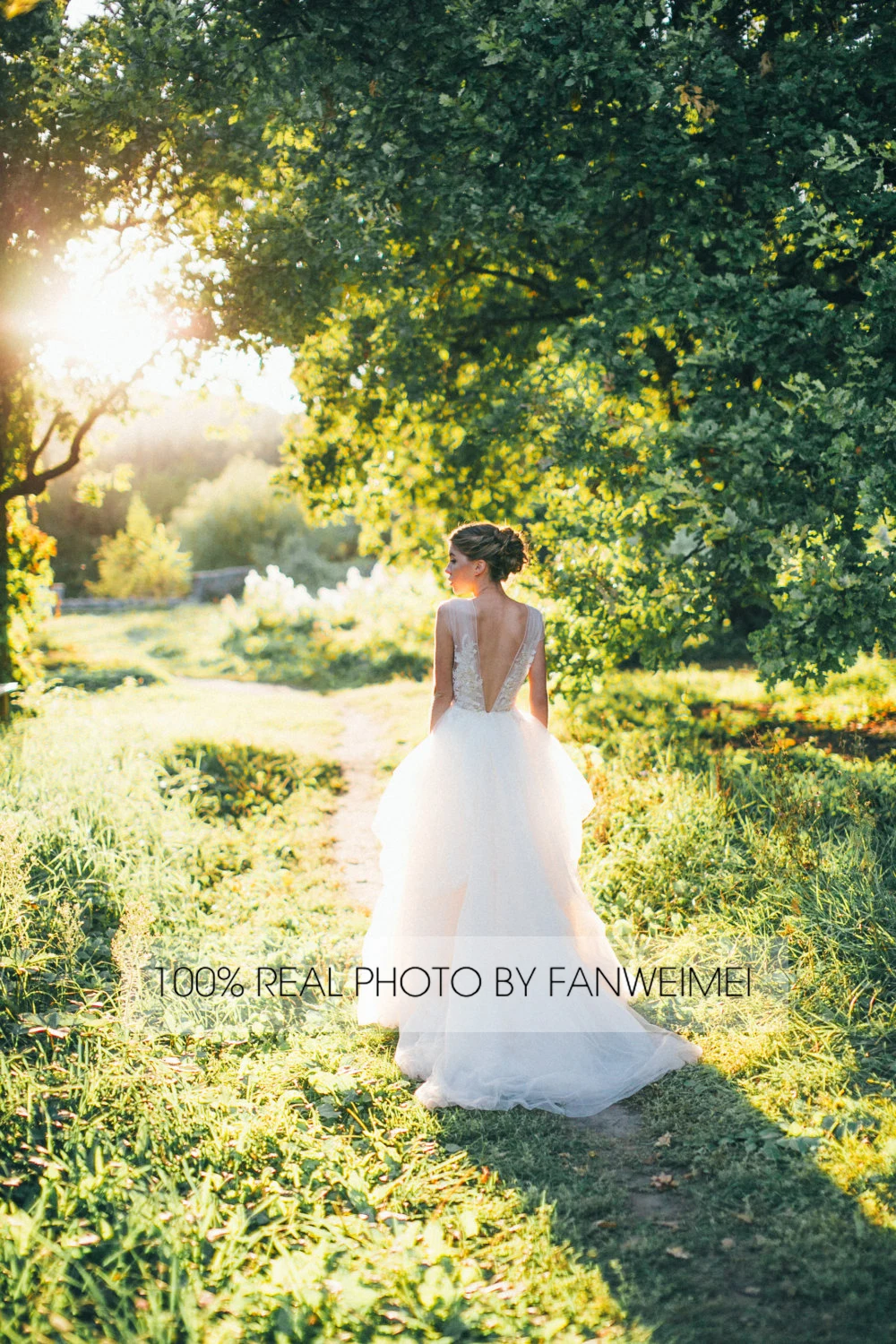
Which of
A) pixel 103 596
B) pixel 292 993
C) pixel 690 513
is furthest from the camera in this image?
pixel 103 596

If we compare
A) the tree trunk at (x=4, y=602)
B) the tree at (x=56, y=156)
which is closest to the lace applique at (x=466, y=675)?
the tree at (x=56, y=156)

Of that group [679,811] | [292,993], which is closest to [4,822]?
[292,993]

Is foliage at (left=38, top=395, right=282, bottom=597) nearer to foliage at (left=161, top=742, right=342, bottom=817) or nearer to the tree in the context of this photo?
foliage at (left=161, top=742, right=342, bottom=817)

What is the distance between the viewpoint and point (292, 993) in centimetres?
510

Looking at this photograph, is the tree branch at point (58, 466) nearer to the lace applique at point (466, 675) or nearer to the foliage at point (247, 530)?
the lace applique at point (466, 675)

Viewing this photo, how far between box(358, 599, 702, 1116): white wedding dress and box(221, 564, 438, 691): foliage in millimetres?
10034

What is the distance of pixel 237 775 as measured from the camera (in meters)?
8.91

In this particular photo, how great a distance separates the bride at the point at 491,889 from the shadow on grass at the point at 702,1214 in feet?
1.14

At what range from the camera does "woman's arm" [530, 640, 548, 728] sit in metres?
4.77

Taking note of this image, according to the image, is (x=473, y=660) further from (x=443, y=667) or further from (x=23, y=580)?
(x=23, y=580)

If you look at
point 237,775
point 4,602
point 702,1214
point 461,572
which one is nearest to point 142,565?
point 4,602

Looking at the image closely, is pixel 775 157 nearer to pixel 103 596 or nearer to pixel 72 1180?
pixel 72 1180

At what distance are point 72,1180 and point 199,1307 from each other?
78 centimetres

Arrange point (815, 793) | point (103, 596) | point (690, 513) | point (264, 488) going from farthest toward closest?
point (264, 488), point (103, 596), point (690, 513), point (815, 793)
